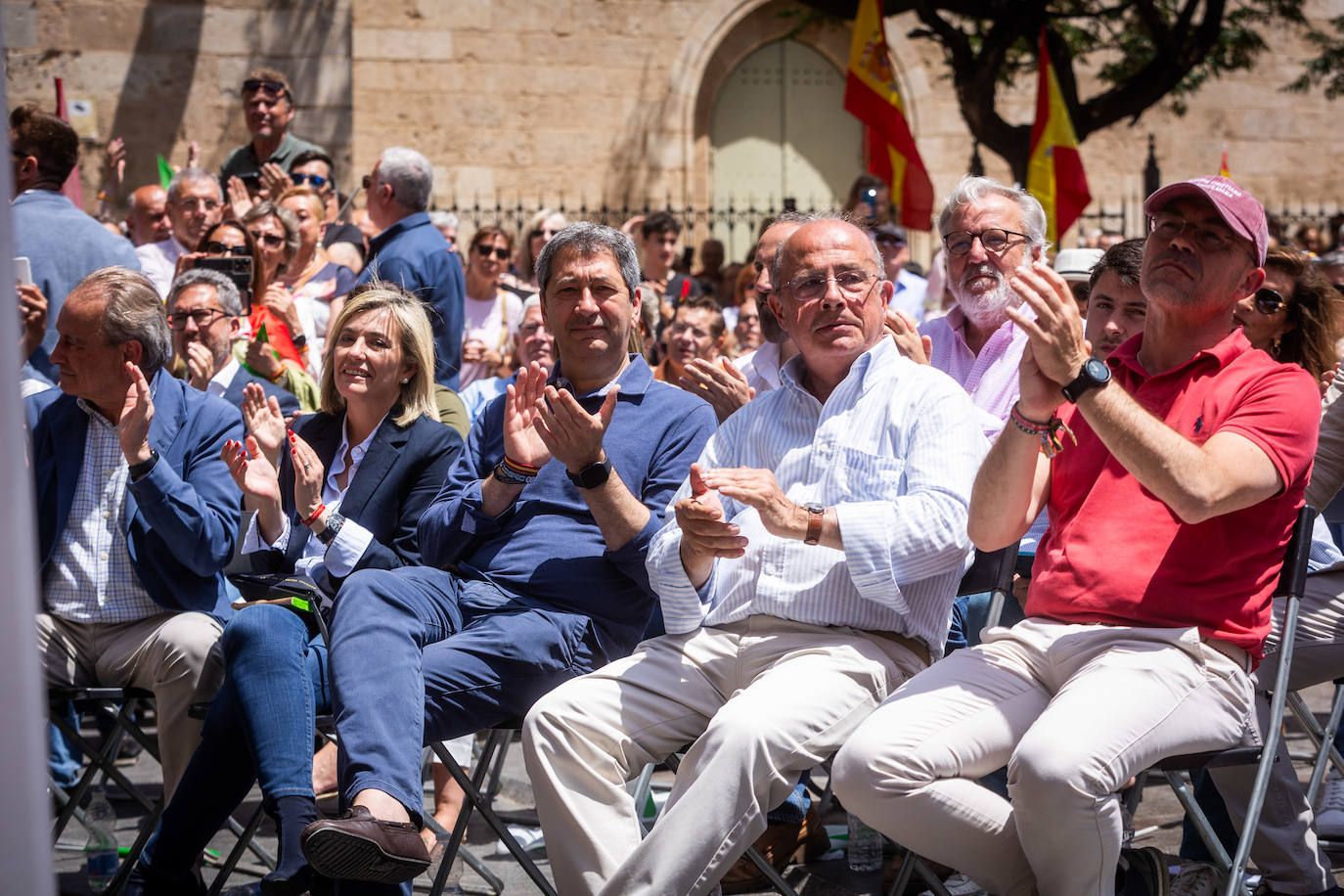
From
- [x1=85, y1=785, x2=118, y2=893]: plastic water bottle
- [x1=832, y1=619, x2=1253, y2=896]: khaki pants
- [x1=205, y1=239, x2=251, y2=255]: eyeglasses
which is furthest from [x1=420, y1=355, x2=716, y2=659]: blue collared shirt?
[x1=205, y1=239, x2=251, y2=255]: eyeglasses

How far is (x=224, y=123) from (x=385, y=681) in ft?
42.9

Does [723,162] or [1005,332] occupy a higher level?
[723,162]

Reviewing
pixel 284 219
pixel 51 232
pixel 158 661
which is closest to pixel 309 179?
pixel 284 219

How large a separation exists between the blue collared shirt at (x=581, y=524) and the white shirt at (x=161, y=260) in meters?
4.30

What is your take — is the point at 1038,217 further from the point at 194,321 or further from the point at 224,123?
the point at 224,123

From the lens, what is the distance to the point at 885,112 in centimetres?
1085

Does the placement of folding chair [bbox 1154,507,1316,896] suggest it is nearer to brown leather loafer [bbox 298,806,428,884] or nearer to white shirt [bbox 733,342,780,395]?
brown leather loafer [bbox 298,806,428,884]

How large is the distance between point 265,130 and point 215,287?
367 centimetres

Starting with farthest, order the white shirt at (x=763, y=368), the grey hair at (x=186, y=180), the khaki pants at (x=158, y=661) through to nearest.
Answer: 1. the grey hair at (x=186, y=180)
2. the white shirt at (x=763, y=368)
3. the khaki pants at (x=158, y=661)

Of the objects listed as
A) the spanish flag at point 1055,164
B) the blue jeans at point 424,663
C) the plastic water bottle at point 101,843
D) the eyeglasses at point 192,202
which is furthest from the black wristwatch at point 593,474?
the spanish flag at point 1055,164

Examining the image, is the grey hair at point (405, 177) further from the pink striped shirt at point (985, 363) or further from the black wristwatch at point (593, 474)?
the black wristwatch at point (593, 474)

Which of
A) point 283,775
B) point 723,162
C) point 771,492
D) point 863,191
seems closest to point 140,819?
point 283,775

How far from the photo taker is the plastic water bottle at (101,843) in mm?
4441

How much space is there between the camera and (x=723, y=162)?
1630cm
